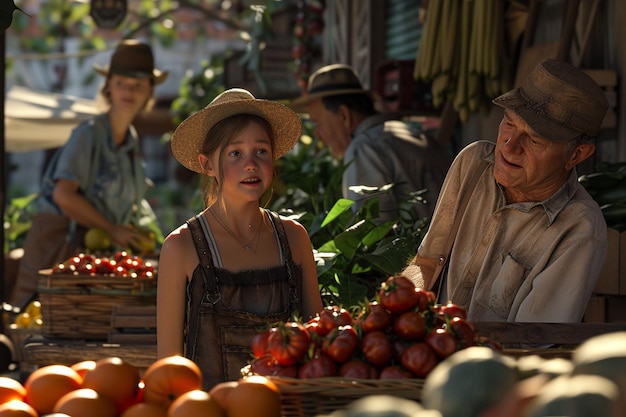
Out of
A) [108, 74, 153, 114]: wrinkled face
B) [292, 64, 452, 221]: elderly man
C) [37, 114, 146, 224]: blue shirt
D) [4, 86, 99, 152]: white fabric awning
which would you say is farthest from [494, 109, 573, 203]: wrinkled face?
[4, 86, 99, 152]: white fabric awning

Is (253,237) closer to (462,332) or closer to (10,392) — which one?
(462,332)

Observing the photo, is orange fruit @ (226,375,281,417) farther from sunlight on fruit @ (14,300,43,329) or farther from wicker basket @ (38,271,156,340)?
sunlight on fruit @ (14,300,43,329)

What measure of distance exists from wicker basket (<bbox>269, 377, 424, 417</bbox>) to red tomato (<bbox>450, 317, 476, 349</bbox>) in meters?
0.15

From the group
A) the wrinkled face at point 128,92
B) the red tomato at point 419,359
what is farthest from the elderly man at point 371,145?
the red tomato at point 419,359

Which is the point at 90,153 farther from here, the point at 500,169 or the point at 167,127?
the point at 167,127

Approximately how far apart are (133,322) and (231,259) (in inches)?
59.3

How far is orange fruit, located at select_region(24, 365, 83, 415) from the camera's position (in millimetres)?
2232

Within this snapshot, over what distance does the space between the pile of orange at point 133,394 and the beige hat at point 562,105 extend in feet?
5.38

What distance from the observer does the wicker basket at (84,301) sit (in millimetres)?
5125

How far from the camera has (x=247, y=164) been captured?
3.49 metres

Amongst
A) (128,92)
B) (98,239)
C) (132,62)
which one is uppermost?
(132,62)

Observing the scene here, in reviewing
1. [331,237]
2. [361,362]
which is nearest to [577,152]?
[361,362]

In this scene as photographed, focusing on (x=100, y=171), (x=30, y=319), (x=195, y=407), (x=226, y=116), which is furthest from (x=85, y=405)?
(x=100, y=171)

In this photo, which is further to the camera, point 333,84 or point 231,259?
point 333,84
